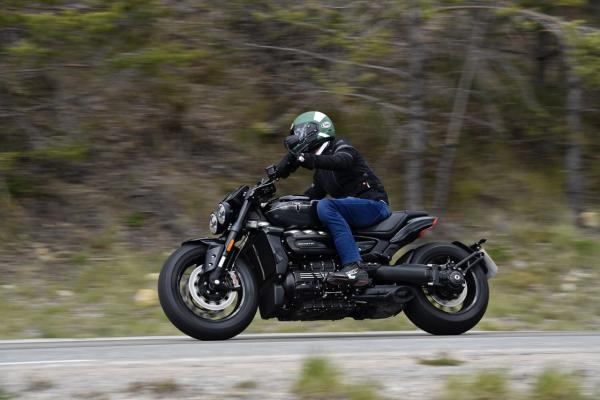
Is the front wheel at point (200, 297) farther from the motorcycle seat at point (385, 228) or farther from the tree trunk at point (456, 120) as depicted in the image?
the tree trunk at point (456, 120)

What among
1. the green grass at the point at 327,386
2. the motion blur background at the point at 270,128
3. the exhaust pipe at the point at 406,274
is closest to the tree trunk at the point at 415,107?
the motion blur background at the point at 270,128

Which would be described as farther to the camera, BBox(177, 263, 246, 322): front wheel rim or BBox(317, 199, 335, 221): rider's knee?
BBox(317, 199, 335, 221): rider's knee

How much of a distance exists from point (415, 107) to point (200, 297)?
5.97m

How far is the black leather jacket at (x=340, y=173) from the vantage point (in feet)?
28.4

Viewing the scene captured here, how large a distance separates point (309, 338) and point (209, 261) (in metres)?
1.36

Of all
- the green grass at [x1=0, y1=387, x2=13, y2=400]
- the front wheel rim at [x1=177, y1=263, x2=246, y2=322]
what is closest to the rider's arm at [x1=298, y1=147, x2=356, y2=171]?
the front wheel rim at [x1=177, y1=263, x2=246, y2=322]

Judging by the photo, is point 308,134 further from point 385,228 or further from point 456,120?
point 456,120

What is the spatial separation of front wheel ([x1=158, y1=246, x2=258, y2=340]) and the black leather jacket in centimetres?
104

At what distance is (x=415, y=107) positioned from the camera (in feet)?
43.7

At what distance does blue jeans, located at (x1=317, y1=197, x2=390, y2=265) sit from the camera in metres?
8.69

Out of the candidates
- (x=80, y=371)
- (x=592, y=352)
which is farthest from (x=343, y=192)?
(x=80, y=371)

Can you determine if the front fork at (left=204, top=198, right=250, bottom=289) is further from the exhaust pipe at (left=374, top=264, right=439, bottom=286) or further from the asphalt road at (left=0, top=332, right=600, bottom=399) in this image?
the exhaust pipe at (left=374, top=264, right=439, bottom=286)

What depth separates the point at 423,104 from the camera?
546 inches

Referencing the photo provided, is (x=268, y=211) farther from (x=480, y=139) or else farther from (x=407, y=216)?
(x=480, y=139)
